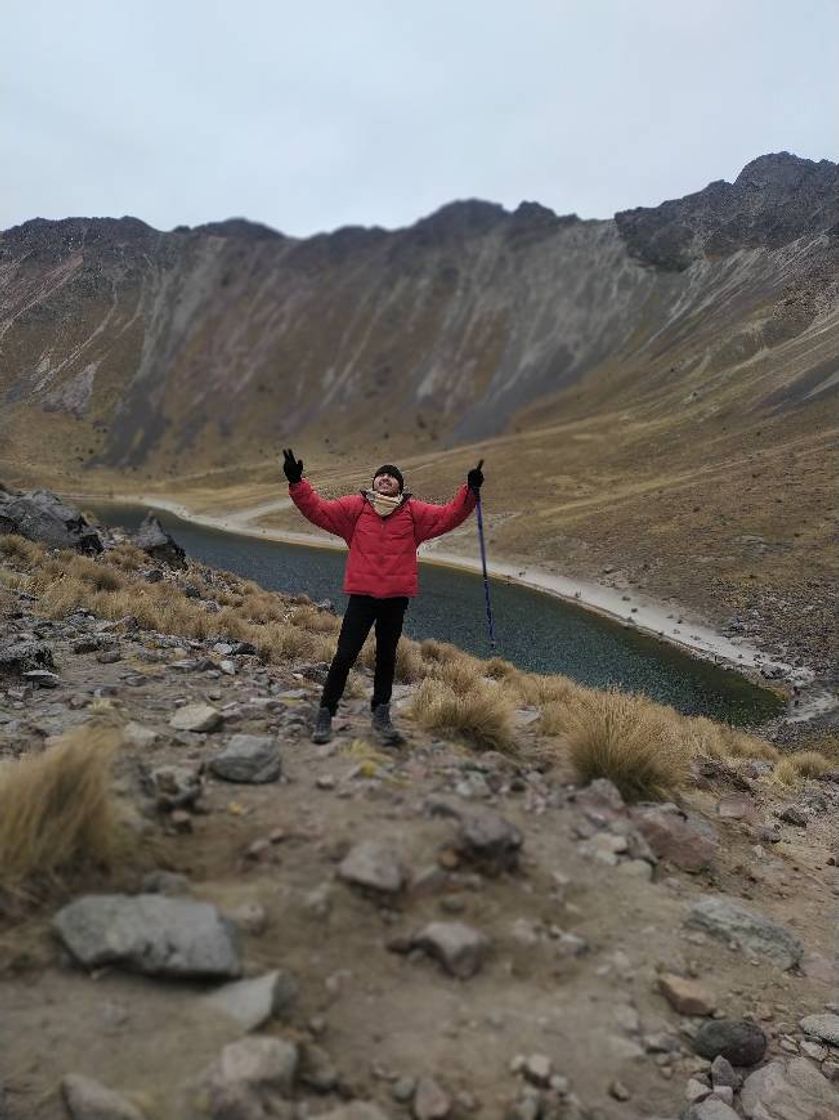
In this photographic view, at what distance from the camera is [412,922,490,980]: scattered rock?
4348mm

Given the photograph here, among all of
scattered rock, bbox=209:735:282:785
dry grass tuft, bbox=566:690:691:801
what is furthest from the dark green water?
scattered rock, bbox=209:735:282:785

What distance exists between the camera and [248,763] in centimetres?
601

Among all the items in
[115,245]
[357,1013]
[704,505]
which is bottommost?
[357,1013]

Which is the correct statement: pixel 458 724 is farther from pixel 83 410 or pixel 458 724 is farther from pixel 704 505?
pixel 83 410

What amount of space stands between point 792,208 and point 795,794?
140325 mm

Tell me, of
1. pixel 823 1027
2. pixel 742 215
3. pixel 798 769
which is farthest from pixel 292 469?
pixel 742 215

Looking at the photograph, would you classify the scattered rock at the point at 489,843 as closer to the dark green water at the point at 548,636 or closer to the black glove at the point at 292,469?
the black glove at the point at 292,469

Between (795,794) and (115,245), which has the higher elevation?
(115,245)

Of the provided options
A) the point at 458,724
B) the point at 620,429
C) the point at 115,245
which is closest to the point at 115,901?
the point at 458,724

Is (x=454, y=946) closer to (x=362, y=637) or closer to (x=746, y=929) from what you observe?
(x=746, y=929)

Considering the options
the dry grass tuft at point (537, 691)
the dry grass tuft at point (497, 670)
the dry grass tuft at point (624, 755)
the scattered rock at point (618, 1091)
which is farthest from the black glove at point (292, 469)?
the dry grass tuft at point (497, 670)

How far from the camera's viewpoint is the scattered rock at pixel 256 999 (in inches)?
144

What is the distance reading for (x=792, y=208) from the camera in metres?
123

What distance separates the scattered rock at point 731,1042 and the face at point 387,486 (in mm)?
5375
